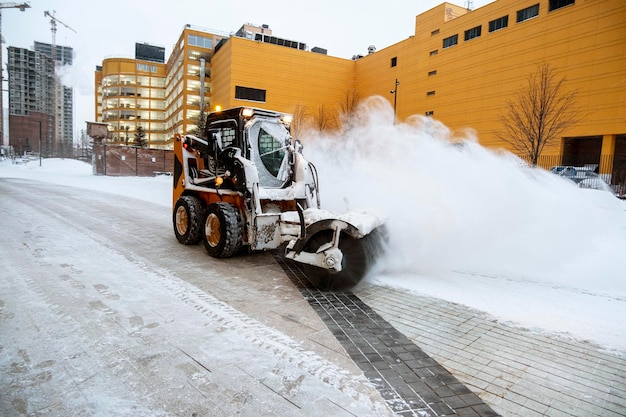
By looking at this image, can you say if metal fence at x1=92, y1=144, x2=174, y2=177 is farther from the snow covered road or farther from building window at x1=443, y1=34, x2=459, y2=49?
building window at x1=443, y1=34, x2=459, y2=49

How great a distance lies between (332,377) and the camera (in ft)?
10.1

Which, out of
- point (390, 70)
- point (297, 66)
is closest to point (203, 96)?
point (297, 66)

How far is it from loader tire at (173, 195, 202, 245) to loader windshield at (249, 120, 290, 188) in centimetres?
165

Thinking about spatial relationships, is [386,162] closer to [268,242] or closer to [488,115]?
[268,242]

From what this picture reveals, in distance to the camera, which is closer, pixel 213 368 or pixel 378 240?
pixel 213 368

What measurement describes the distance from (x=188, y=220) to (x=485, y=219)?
5745 millimetres

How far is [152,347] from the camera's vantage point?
3443 millimetres

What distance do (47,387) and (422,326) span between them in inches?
139

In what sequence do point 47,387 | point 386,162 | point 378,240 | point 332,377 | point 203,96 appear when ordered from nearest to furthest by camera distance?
point 47,387 < point 332,377 < point 378,240 < point 386,162 < point 203,96

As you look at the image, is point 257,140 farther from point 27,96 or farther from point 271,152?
point 27,96

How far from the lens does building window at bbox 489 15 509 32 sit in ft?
136

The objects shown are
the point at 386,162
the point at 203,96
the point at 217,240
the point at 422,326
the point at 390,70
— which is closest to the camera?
the point at 422,326

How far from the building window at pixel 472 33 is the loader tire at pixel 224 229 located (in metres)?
48.5

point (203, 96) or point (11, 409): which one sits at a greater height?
point (203, 96)
